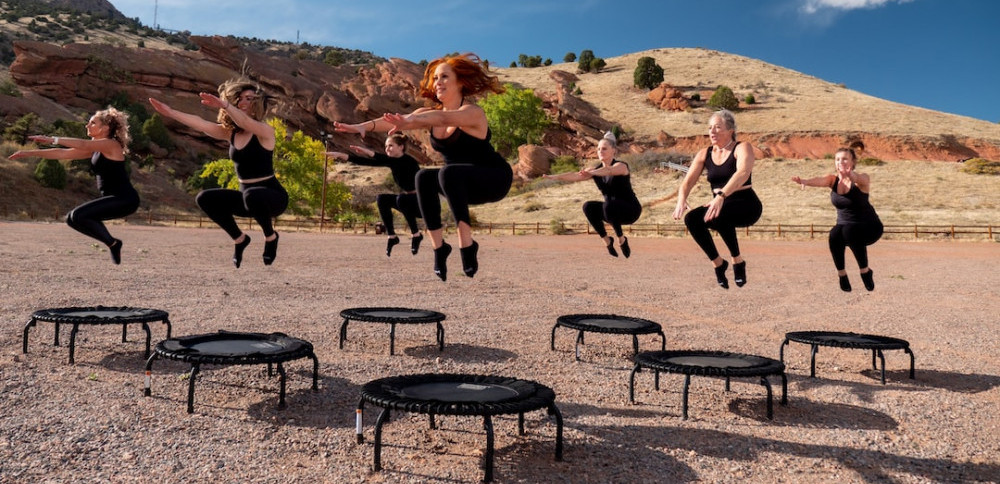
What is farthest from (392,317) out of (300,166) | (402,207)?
(402,207)

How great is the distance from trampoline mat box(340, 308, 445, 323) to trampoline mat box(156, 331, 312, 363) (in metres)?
3.56

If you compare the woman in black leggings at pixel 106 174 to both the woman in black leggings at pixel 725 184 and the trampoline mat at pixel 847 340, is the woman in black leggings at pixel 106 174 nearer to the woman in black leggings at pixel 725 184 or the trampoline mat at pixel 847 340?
the woman in black leggings at pixel 725 184

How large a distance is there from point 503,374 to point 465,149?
15.4 meters

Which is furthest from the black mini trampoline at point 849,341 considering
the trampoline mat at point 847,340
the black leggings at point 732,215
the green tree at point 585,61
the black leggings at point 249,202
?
the green tree at point 585,61

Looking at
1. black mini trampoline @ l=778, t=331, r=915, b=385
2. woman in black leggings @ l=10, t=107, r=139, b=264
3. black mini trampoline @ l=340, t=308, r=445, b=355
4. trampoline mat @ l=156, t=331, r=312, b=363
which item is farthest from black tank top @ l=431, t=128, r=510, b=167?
black mini trampoline @ l=778, t=331, r=915, b=385

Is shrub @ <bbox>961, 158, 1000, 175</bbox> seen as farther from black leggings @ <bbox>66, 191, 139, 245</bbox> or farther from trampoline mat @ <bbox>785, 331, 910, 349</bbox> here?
black leggings @ <bbox>66, 191, 139, 245</bbox>

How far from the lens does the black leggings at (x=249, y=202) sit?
6371mm

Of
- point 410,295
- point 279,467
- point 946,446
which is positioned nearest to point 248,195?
point 279,467

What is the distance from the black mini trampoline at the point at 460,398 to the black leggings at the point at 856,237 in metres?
5.53

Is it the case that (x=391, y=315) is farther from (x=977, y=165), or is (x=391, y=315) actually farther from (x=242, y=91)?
(x=977, y=165)

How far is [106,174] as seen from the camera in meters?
7.62

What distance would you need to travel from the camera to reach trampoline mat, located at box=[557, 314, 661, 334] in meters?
19.8

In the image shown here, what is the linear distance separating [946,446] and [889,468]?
2.36 m

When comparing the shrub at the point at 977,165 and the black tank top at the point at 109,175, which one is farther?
the shrub at the point at 977,165
